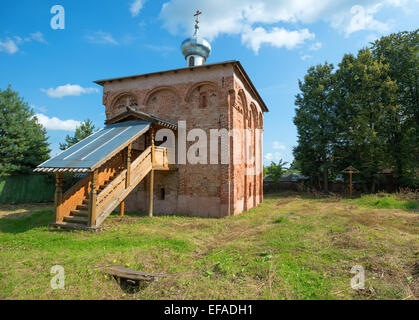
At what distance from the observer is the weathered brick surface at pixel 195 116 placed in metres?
11.7

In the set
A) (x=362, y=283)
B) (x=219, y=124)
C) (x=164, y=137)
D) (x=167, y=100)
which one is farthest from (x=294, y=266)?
(x=167, y=100)

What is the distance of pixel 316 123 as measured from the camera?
2402cm

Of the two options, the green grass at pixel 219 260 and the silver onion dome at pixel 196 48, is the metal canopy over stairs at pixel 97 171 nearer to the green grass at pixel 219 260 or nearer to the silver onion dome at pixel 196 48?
the green grass at pixel 219 260

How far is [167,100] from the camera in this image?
43.4ft

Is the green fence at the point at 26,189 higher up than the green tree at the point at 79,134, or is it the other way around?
the green tree at the point at 79,134

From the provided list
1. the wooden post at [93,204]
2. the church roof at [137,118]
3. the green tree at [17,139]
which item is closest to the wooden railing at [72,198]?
the wooden post at [93,204]

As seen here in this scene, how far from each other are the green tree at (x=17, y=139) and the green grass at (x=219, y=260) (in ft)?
32.5

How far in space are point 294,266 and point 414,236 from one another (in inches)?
196

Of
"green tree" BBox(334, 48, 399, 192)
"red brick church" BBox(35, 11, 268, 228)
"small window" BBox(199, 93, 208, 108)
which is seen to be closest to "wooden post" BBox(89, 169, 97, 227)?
"red brick church" BBox(35, 11, 268, 228)

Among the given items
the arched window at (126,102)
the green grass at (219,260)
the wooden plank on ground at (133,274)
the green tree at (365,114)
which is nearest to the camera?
the green grass at (219,260)

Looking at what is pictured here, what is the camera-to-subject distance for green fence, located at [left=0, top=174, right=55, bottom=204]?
52.7 ft

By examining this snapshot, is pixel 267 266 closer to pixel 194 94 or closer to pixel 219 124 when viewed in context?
pixel 219 124

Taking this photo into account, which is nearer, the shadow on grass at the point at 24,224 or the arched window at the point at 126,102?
the shadow on grass at the point at 24,224
